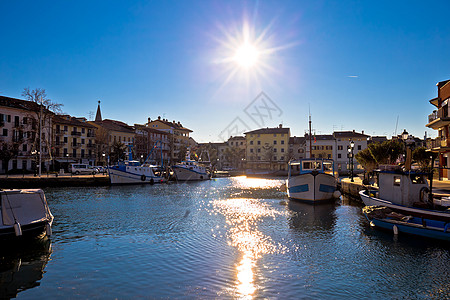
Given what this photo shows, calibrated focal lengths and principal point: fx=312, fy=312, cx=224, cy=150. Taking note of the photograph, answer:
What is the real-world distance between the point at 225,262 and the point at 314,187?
731 inches

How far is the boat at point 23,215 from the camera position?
13.6m

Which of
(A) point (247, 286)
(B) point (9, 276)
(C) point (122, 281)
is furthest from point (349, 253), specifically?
(B) point (9, 276)

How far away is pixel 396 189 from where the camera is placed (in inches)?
712

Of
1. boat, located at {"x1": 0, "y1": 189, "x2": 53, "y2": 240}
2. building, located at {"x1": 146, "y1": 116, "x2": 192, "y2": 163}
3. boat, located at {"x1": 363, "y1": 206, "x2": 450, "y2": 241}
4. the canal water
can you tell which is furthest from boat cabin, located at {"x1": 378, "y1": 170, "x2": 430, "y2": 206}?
building, located at {"x1": 146, "y1": 116, "x2": 192, "y2": 163}

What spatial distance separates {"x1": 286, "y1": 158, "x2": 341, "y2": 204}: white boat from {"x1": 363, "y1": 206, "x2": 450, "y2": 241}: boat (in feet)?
35.0

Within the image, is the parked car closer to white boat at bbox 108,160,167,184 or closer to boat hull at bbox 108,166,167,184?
white boat at bbox 108,160,167,184

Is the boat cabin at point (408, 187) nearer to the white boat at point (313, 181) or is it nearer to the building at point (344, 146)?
the white boat at point (313, 181)

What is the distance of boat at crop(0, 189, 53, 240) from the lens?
1362 centimetres

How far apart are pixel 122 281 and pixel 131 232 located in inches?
Answer: 292

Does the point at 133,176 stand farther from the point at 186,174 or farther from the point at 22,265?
the point at 22,265

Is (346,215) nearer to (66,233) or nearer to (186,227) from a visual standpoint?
(186,227)

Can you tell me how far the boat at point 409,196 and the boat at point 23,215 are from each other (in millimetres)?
18295

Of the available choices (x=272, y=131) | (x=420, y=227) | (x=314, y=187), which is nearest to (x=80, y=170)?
(x=314, y=187)

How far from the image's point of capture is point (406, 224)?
15.7 meters
